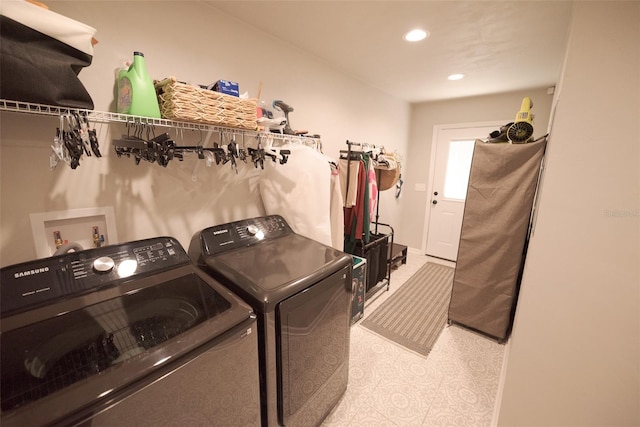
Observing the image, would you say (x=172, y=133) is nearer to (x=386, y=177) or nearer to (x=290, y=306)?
(x=290, y=306)

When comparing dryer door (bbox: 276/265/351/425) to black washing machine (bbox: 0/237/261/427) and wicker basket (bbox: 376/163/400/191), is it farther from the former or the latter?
wicker basket (bbox: 376/163/400/191)

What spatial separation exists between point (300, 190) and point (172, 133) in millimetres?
864

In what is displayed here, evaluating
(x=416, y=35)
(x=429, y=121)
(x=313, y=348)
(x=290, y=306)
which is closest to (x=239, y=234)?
(x=290, y=306)

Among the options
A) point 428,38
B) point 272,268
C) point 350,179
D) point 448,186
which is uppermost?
point 428,38

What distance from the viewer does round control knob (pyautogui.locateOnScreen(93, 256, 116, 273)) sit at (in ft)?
3.37

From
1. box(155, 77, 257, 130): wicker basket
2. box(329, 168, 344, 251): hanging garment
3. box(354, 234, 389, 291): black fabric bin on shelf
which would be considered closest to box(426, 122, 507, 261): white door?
box(354, 234, 389, 291): black fabric bin on shelf

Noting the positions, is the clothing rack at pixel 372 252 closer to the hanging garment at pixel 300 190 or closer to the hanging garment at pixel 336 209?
the hanging garment at pixel 336 209

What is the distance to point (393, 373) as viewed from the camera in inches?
73.9

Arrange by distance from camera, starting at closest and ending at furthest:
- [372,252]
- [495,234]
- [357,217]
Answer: [495,234]
[357,217]
[372,252]

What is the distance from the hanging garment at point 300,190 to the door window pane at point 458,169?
9.21 feet

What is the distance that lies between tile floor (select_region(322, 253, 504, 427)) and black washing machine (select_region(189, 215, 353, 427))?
0.65ft

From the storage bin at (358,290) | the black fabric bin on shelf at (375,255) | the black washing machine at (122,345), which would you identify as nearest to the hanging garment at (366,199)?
the black fabric bin on shelf at (375,255)

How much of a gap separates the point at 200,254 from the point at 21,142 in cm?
87

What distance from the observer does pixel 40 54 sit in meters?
0.81
